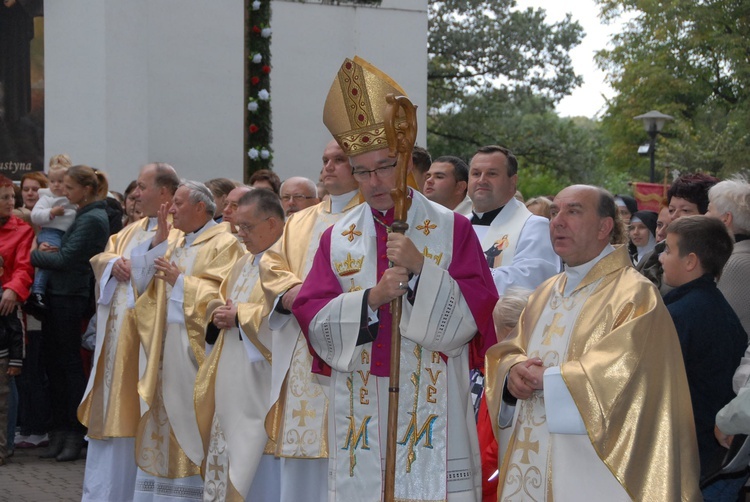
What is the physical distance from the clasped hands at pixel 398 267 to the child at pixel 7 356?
5678mm

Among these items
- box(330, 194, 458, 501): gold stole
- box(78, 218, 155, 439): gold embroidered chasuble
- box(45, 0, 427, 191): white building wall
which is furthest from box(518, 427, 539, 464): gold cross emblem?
box(45, 0, 427, 191): white building wall

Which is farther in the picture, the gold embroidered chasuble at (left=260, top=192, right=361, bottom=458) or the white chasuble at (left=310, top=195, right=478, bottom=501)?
the gold embroidered chasuble at (left=260, top=192, right=361, bottom=458)

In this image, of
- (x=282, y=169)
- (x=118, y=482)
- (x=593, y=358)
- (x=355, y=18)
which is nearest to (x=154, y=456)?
(x=118, y=482)

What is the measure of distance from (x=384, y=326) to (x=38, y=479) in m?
4.83

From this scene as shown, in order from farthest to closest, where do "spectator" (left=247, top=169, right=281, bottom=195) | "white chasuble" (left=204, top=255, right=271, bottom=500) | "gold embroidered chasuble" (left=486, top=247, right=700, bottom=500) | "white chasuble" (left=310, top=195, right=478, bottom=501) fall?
"spectator" (left=247, top=169, right=281, bottom=195) < "white chasuble" (left=204, top=255, right=271, bottom=500) < "white chasuble" (left=310, top=195, right=478, bottom=501) < "gold embroidered chasuble" (left=486, top=247, right=700, bottom=500)

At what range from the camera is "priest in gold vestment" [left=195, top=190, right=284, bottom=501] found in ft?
20.6

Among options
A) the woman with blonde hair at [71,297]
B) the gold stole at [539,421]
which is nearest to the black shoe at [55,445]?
the woman with blonde hair at [71,297]

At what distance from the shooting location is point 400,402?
14.9 feet

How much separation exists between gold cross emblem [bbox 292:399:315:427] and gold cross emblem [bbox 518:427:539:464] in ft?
5.20

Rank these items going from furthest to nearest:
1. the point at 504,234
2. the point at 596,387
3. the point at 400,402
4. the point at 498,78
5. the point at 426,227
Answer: the point at 498,78, the point at 504,234, the point at 426,227, the point at 400,402, the point at 596,387

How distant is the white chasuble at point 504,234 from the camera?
618 cm

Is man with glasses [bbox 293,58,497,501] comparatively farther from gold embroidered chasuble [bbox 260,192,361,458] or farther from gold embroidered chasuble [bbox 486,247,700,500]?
gold embroidered chasuble [bbox 260,192,361,458]

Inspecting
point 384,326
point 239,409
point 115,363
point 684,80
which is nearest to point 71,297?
point 115,363

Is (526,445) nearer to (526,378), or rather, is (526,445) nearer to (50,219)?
(526,378)
